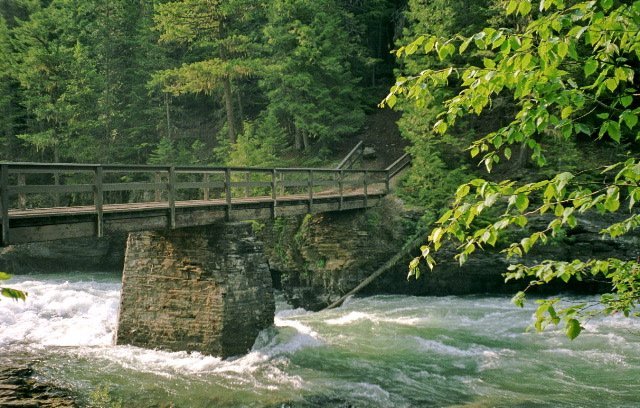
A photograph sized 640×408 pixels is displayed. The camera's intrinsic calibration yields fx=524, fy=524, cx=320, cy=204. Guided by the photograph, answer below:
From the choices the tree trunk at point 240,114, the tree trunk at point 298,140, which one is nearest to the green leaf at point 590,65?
the tree trunk at point 298,140

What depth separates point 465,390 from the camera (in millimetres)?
9688

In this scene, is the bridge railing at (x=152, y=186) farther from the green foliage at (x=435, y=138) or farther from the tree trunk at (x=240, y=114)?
the tree trunk at (x=240, y=114)

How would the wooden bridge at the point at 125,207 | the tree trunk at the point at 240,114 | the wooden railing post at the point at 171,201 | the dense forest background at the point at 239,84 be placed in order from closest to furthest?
the wooden bridge at the point at 125,207, the wooden railing post at the point at 171,201, the dense forest background at the point at 239,84, the tree trunk at the point at 240,114

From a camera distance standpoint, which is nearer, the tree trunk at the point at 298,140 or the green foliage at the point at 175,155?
the tree trunk at the point at 298,140

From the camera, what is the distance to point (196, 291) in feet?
41.0

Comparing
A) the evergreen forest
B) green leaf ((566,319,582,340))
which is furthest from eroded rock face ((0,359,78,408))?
green leaf ((566,319,582,340))

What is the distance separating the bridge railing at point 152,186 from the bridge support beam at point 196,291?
98 centimetres

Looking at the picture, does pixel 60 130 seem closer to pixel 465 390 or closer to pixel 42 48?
pixel 42 48

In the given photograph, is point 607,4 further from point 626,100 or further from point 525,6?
point 626,100

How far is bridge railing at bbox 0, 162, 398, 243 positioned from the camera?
9.04 m

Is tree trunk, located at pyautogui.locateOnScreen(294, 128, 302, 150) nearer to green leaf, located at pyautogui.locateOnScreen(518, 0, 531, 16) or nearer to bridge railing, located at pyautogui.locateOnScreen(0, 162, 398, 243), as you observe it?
bridge railing, located at pyautogui.locateOnScreen(0, 162, 398, 243)

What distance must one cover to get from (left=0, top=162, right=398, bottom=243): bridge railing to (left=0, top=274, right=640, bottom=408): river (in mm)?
3422

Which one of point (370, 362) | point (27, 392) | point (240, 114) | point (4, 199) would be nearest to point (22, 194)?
point (4, 199)

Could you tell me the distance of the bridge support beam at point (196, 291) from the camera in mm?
12320
